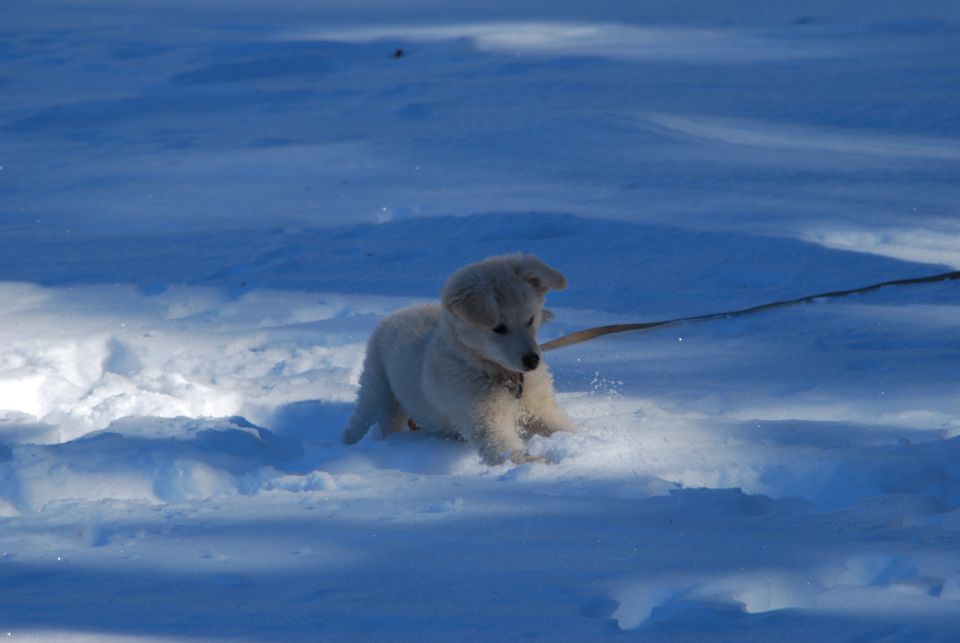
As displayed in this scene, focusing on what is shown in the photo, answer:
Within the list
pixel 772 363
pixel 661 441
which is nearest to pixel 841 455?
pixel 661 441

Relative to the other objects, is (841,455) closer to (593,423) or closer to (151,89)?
(593,423)

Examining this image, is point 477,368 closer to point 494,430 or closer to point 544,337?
point 494,430

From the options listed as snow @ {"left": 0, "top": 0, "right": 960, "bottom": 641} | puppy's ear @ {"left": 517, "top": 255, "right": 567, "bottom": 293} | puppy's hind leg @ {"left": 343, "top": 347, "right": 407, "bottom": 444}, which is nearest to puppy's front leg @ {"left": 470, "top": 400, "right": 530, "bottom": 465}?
snow @ {"left": 0, "top": 0, "right": 960, "bottom": 641}

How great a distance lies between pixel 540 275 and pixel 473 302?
27 centimetres

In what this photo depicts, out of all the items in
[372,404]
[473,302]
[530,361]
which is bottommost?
[372,404]

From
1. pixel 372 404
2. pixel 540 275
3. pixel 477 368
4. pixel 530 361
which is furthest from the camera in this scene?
pixel 372 404

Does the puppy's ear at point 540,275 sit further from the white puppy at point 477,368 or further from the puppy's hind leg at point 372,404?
the puppy's hind leg at point 372,404

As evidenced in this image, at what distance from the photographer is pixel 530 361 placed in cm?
403

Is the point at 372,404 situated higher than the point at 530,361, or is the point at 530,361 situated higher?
the point at 530,361

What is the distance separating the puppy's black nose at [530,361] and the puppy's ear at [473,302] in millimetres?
157

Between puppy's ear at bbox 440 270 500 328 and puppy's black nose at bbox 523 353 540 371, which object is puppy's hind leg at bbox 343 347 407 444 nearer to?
puppy's ear at bbox 440 270 500 328

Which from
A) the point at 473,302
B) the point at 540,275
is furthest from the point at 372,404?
the point at 540,275

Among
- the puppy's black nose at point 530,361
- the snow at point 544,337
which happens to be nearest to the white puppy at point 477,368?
the puppy's black nose at point 530,361

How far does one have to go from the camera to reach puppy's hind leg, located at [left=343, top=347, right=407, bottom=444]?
4.64 metres
